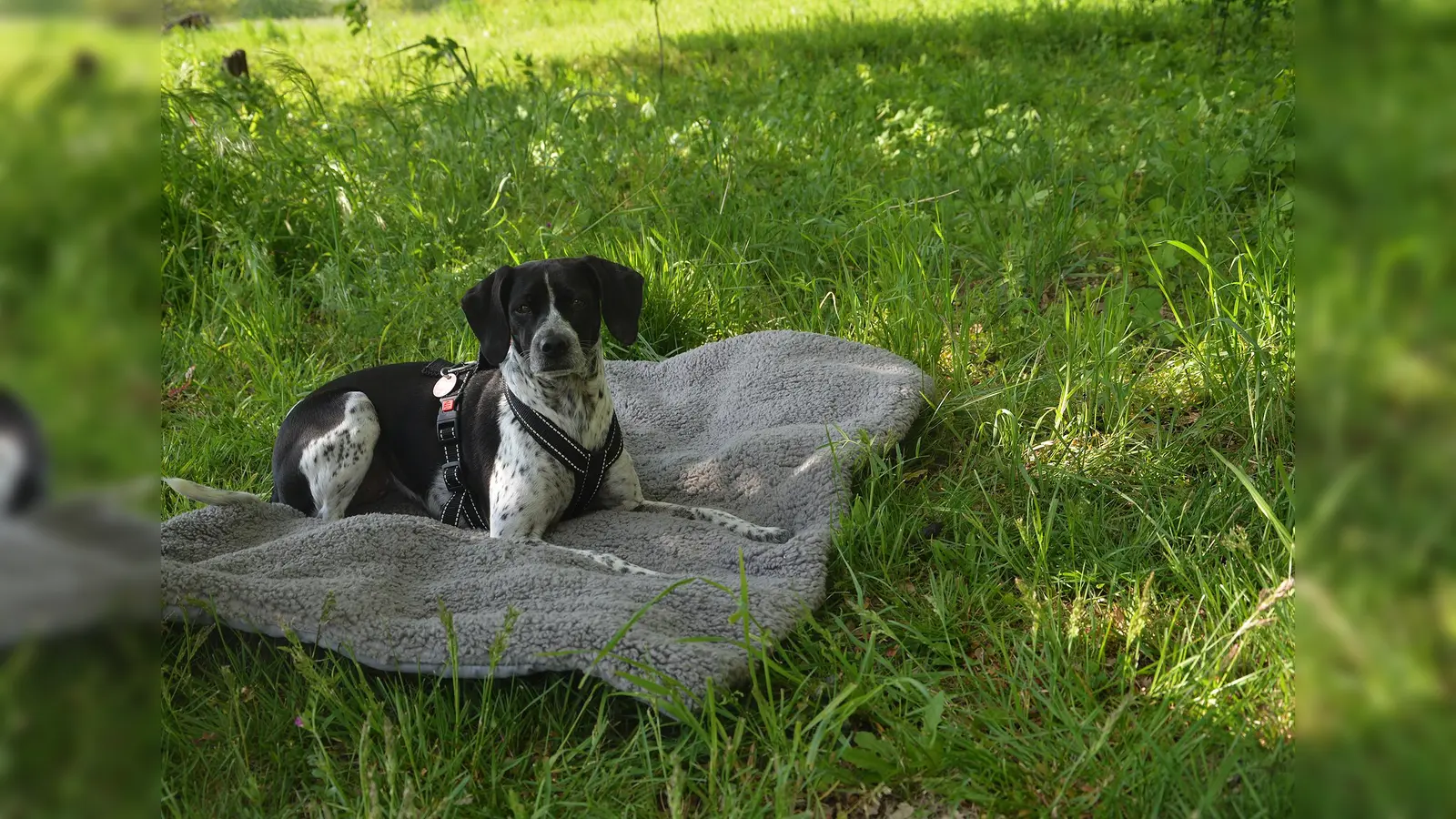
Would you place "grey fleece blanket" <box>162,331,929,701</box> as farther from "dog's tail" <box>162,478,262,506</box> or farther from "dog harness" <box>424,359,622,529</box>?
"dog harness" <box>424,359,622,529</box>

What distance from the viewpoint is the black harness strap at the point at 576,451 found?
10.6ft

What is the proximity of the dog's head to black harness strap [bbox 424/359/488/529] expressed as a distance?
0.73 ft

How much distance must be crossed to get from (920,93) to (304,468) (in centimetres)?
481

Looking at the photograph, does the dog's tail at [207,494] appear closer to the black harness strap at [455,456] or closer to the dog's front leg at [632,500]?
the black harness strap at [455,456]

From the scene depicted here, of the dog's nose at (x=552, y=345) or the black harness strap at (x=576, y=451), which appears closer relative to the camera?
the dog's nose at (x=552, y=345)

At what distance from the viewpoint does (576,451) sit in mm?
3242

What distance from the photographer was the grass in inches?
82.2

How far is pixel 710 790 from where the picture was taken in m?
2.02

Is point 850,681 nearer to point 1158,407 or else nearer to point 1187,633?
point 1187,633
